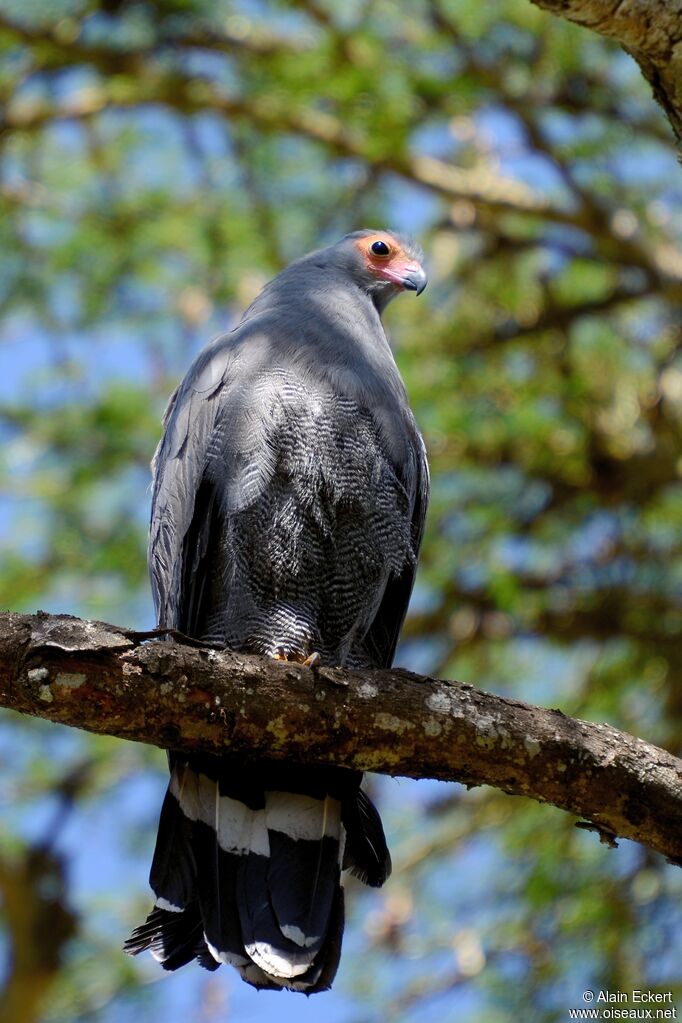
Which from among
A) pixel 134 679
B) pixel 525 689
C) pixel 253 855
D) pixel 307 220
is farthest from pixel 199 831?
pixel 307 220

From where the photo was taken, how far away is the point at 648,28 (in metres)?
3.73

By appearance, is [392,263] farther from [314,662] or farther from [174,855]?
[174,855]

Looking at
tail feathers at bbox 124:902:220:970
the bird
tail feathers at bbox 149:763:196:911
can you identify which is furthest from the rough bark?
tail feathers at bbox 124:902:220:970

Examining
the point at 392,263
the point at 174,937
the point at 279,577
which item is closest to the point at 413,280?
the point at 392,263

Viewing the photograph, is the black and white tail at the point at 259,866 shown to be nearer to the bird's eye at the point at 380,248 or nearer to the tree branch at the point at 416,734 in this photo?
the tree branch at the point at 416,734

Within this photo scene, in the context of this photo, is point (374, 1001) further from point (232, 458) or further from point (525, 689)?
point (232, 458)

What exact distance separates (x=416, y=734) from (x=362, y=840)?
0.76 meters

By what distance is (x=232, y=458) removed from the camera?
4328mm

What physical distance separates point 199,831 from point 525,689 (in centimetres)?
398

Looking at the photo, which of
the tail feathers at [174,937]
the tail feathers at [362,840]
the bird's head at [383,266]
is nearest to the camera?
the tail feathers at [174,937]

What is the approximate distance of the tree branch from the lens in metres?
3.40

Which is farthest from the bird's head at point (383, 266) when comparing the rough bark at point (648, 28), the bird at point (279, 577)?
the rough bark at point (648, 28)

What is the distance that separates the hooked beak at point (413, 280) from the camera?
5672mm

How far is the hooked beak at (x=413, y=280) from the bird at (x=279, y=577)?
0.72 meters
